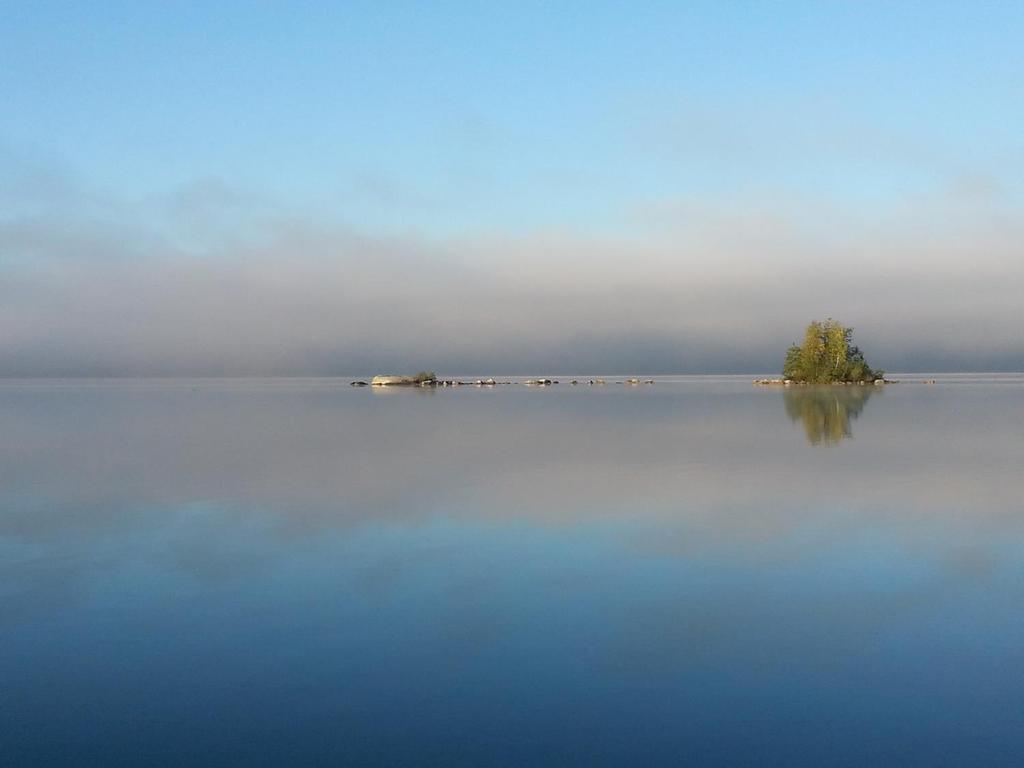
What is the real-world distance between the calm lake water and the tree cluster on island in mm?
83113

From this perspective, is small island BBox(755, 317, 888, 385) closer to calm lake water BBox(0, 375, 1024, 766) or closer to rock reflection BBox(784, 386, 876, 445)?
rock reflection BBox(784, 386, 876, 445)

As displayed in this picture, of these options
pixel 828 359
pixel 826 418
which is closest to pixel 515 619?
pixel 826 418

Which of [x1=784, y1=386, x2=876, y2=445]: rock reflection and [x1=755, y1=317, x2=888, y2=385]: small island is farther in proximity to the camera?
[x1=755, y1=317, x2=888, y2=385]: small island

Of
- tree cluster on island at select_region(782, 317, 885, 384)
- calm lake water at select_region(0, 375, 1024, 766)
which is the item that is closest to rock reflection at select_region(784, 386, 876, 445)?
calm lake water at select_region(0, 375, 1024, 766)

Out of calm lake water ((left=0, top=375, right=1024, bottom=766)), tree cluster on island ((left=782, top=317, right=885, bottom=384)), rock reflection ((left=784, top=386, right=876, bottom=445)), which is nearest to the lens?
calm lake water ((left=0, top=375, right=1024, bottom=766))

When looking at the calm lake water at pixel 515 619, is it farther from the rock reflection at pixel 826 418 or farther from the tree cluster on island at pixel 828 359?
the tree cluster on island at pixel 828 359

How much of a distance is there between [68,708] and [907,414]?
46.8m

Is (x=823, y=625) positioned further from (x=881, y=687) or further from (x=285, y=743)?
(x=285, y=743)

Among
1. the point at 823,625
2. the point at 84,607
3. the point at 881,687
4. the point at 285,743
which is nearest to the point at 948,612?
the point at 823,625

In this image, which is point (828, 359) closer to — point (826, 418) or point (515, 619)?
point (826, 418)

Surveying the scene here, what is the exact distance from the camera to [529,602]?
382 inches

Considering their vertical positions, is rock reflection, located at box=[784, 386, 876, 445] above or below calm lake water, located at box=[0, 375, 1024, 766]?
above

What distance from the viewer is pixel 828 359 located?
331 ft

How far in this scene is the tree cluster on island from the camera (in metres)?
99.8
